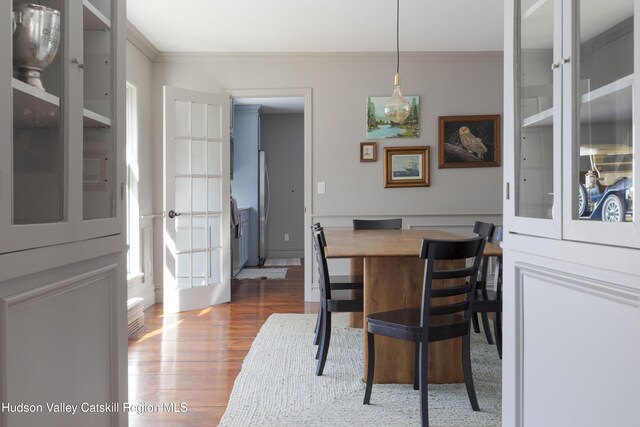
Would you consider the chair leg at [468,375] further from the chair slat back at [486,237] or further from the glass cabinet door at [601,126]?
the glass cabinet door at [601,126]

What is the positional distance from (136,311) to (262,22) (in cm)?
252

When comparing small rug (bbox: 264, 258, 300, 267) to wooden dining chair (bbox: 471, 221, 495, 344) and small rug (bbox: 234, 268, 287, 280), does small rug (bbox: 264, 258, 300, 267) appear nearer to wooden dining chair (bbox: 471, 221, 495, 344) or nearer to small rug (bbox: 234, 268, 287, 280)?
small rug (bbox: 234, 268, 287, 280)

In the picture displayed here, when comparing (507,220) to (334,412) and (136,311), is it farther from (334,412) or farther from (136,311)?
(136,311)

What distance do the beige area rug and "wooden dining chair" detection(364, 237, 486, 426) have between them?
113mm

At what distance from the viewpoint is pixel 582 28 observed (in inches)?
44.4

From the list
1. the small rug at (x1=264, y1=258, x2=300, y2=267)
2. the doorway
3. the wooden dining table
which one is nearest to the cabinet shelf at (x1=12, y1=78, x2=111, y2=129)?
the wooden dining table

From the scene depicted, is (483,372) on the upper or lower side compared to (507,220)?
lower

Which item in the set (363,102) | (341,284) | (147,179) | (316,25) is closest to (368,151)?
(363,102)

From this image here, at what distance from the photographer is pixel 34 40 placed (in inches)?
40.7

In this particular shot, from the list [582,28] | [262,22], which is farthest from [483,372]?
[262,22]

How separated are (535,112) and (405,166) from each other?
11.0 feet

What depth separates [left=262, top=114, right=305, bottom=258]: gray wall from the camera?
317 inches

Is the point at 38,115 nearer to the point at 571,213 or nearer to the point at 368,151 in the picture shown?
the point at 571,213

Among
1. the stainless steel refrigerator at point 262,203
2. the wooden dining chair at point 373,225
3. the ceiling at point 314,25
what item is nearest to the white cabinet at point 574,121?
the ceiling at point 314,25
